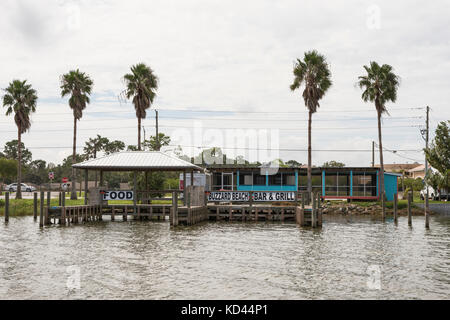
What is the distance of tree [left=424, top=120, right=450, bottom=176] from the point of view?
49.0 metres

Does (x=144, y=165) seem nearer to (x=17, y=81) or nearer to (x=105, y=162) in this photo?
(x=105, y=162)

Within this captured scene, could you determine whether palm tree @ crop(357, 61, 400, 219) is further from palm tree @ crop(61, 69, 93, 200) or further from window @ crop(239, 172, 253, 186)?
palm tree @ crop(61, 69, 93, 200)

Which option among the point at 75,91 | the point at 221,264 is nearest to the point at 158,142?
the point at 75,91

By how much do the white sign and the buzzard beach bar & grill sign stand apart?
573 centimetres

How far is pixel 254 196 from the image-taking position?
34031 mm

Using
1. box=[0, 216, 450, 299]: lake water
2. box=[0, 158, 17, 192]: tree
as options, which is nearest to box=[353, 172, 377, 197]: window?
box=[0, 216, 450, 299]: lake water

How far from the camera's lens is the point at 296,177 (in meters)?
50.0

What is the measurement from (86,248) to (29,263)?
3621 millimetres

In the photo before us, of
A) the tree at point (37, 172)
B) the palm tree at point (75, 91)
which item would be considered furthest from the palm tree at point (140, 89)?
the tree at point (37, 172)

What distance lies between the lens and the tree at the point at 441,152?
1929 inches

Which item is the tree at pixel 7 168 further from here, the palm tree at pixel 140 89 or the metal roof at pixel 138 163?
the metal roof at pixel 138 163

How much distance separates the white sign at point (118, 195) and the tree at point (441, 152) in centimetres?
3199
